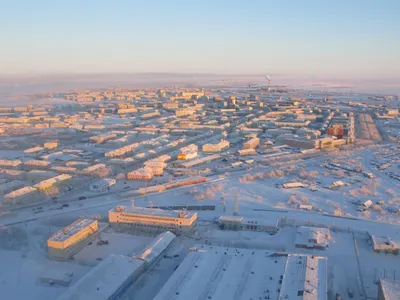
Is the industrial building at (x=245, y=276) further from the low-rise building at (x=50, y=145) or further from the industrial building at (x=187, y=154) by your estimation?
the low-rise building at (x=50, y=145)

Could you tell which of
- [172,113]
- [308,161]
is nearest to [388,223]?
[308,161]

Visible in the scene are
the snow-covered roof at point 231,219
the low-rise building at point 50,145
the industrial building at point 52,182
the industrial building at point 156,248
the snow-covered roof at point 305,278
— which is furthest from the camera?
the low-rise building at point 50,145

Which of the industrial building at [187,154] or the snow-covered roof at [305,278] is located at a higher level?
the snow-covered roof at [305,278]

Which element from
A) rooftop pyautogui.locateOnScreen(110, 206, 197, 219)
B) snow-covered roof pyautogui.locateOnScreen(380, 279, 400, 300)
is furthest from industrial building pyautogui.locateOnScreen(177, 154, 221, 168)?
snow-covered roof pyautogui.locateOnScreen(380, 279, 400, 300)

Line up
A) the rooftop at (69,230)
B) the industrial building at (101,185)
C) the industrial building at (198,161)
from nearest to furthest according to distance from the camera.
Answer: the rooftop at (69,230)
the industrial building at (101,185)
the industrial building at (198,161)

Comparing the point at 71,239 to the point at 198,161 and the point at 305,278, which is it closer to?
the point at 305,278

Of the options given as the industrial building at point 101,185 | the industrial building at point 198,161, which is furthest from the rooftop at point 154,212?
the industrial building at point 198,161

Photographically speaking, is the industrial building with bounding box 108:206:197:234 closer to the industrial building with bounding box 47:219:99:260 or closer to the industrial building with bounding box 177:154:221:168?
the industrial building with bounding box 47:219:99:260
